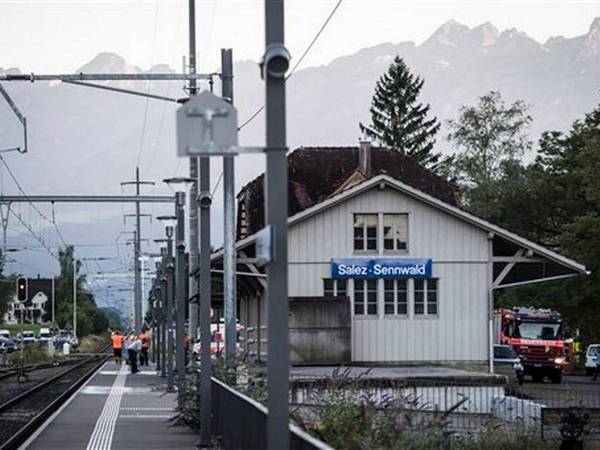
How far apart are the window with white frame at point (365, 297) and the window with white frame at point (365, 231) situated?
3.90 feet

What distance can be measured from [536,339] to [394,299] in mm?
21395

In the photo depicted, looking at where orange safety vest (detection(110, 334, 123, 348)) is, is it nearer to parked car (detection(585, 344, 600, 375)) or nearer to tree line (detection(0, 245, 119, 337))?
parked car (detection(585, 344, 600, 375))

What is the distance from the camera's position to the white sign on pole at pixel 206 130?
10.9 metres

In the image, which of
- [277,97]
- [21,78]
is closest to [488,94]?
[21,78]

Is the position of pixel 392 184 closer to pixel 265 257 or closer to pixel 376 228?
pixel 376 228

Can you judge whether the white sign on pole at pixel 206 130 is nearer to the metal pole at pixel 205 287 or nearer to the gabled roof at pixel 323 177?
the metal pole at pixel 205 287

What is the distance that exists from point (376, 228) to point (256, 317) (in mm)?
5633

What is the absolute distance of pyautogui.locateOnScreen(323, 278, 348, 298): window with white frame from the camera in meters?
44.8

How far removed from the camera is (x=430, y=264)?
44531 millimetres

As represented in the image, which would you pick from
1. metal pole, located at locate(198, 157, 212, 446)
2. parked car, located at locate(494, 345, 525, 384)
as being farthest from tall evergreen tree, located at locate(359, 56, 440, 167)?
metal pole, located at locate(198, 157, 212, 446)

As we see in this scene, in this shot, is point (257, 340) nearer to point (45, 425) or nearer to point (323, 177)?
point (45, 425)

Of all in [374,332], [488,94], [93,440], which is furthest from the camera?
[488,94]

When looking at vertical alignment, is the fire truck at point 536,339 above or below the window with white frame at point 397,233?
below

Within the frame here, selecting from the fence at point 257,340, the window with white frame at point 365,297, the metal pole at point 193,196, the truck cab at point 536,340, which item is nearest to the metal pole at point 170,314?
the metal pole at point 193,196
